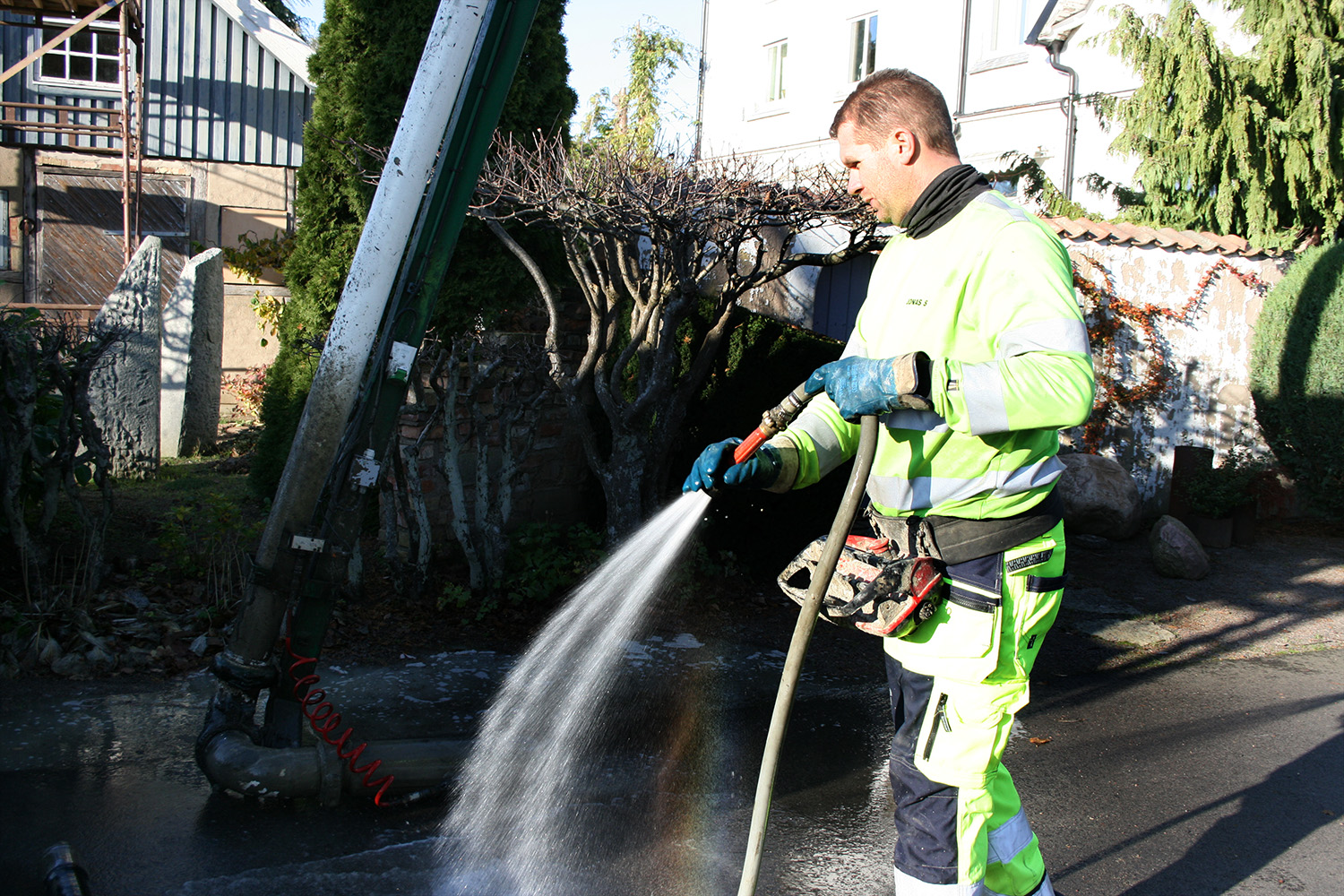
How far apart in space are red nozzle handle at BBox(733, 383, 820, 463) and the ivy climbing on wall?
23.7 feet

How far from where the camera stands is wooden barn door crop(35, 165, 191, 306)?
13.9 metres

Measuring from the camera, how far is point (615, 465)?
5.64 metres

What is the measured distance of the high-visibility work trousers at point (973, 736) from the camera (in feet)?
7.39

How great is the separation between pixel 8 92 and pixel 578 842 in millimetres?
15420

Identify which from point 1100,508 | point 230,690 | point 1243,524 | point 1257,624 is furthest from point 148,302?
point 1243,524

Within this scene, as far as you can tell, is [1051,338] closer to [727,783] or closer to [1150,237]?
[727,783]

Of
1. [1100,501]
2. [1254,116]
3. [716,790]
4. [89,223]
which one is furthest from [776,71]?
[716,790]

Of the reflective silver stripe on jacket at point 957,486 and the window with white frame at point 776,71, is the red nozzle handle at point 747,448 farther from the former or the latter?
the window with white frame at point 776,71

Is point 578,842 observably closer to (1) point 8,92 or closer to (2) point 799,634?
(2) point 799,634

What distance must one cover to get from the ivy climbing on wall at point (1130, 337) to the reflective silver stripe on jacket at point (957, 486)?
725 centimetres

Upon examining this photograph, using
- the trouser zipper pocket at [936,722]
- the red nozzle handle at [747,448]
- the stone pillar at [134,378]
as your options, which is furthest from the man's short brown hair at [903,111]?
the stone pillar at [134,378]

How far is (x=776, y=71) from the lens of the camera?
2081 centimetres

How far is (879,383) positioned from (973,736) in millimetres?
829

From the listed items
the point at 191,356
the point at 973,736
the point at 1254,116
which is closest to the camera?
the point at 973,736
